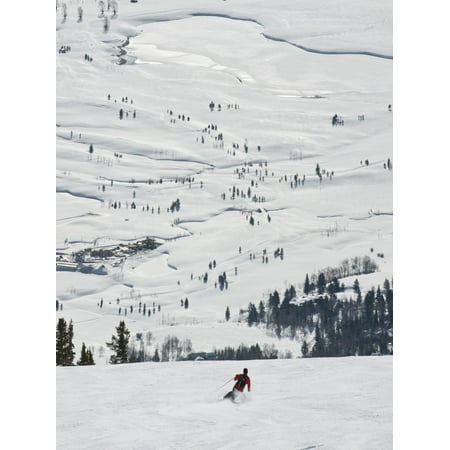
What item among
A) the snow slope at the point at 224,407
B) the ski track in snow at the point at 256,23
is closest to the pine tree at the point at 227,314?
the snow slope at the point at 224,407

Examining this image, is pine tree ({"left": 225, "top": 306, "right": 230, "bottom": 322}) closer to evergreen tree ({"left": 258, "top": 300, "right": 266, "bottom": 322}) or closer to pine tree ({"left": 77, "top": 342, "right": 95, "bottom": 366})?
evergreen tree ({"left": 258, "top": 300, "right": 266, "bottom": 322})

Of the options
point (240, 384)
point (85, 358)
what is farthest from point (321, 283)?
point (240, 384)

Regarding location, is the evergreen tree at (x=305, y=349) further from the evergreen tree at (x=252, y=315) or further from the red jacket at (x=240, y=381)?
the red jacket at (x=240, y=381)

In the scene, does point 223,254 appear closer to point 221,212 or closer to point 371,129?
point 221,212

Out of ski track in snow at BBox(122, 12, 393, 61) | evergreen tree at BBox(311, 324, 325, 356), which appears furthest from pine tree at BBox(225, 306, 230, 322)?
ski track in snow at BBox(122, 12, 393, 61)

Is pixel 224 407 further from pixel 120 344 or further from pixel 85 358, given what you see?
pixel 120 344
